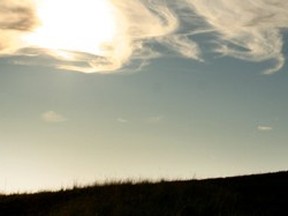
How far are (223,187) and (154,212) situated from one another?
12.9 feet

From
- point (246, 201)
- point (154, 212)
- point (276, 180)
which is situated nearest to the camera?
point (154, 212)

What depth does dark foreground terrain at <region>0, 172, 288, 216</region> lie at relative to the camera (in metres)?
17.0

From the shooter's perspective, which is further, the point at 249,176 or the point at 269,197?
the point at 249,176

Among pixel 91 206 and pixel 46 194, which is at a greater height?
pixel 91 206

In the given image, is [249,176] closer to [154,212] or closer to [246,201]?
[246,201]

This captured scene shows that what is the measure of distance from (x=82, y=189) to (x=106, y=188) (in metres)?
1.04

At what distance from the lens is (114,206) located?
17.5 meters

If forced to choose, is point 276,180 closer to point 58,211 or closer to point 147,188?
point 147,188

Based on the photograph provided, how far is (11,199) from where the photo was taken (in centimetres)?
2027

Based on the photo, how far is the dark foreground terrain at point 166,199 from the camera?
17.0 m

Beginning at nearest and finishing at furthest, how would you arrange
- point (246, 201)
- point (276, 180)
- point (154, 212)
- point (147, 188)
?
1. point (154, 212)
2. point (246, 201)
3. point (147, 188)
4. point (276, 180)

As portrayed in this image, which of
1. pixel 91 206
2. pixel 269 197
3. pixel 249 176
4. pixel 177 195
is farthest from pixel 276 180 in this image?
pixel 91 206

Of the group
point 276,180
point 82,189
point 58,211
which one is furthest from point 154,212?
point 276,180

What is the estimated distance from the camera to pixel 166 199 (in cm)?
1844
